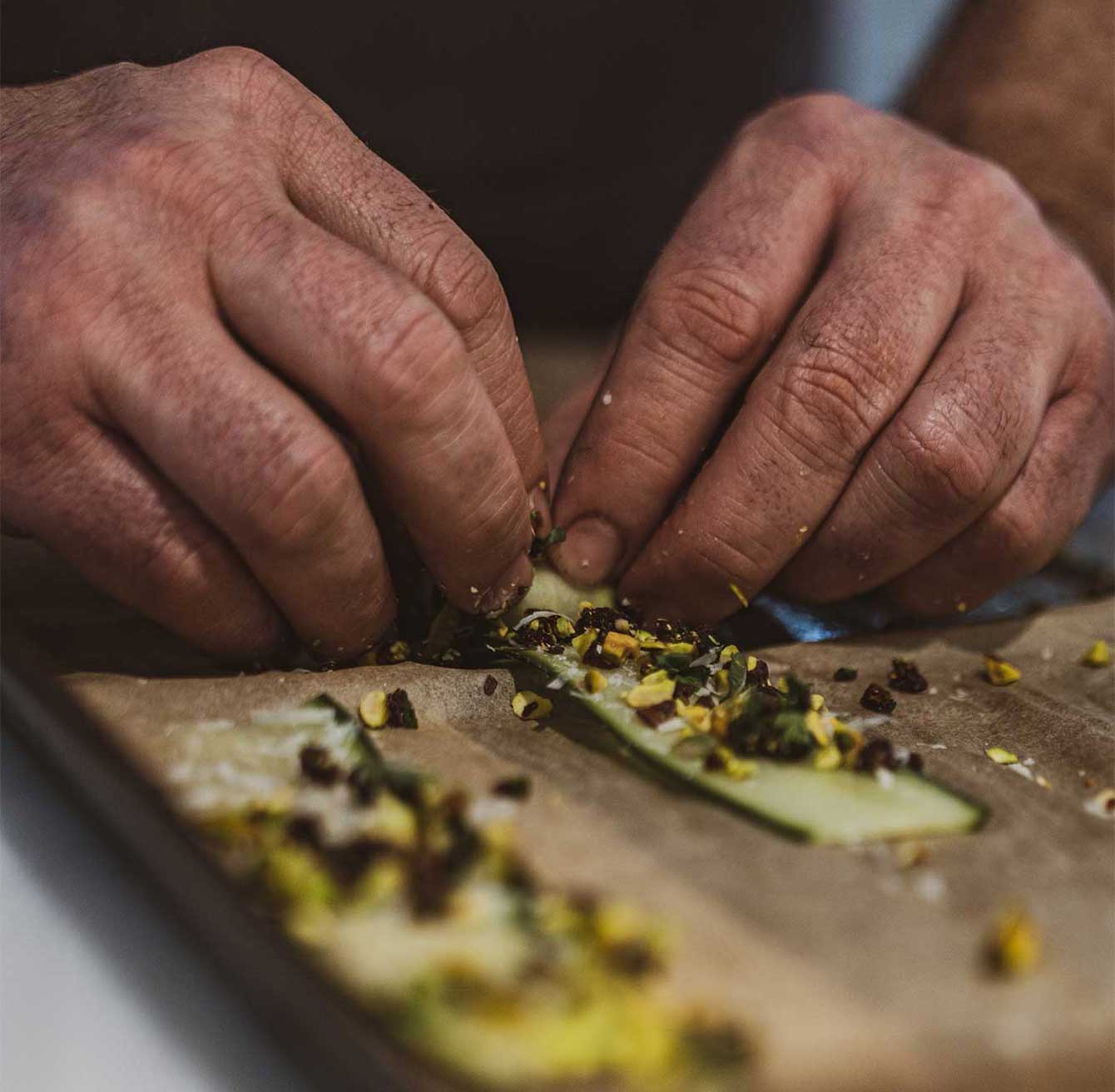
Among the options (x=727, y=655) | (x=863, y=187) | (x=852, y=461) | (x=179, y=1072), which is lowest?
(x=179, y=1072)

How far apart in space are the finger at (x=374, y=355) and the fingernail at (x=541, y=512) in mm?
180

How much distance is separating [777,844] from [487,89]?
149cm

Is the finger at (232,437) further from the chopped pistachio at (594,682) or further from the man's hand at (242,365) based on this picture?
the chopped pistachio at (594,682)

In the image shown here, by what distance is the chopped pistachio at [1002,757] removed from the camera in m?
0.97

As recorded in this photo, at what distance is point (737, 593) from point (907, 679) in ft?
0.62

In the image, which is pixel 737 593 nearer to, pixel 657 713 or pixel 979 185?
pixel 657 713

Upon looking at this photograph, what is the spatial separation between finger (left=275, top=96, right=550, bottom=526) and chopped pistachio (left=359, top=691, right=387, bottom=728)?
0.90 ft

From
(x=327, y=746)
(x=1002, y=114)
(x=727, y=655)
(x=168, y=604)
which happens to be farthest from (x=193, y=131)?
(x=1002, y=114)

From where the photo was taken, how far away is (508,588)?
1.05 meters

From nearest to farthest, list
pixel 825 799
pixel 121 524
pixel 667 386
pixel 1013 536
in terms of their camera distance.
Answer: pixel 825 799 < pixel 121 524 < pixel 667 386 < pixel 1013 536

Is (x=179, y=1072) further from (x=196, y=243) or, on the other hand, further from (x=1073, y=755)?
(x=1073, y=755)

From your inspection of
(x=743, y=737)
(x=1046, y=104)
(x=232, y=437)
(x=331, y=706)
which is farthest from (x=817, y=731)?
(x=1046, y=104)

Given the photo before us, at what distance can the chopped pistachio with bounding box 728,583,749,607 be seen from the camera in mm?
1160

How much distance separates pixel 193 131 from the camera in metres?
0.96
